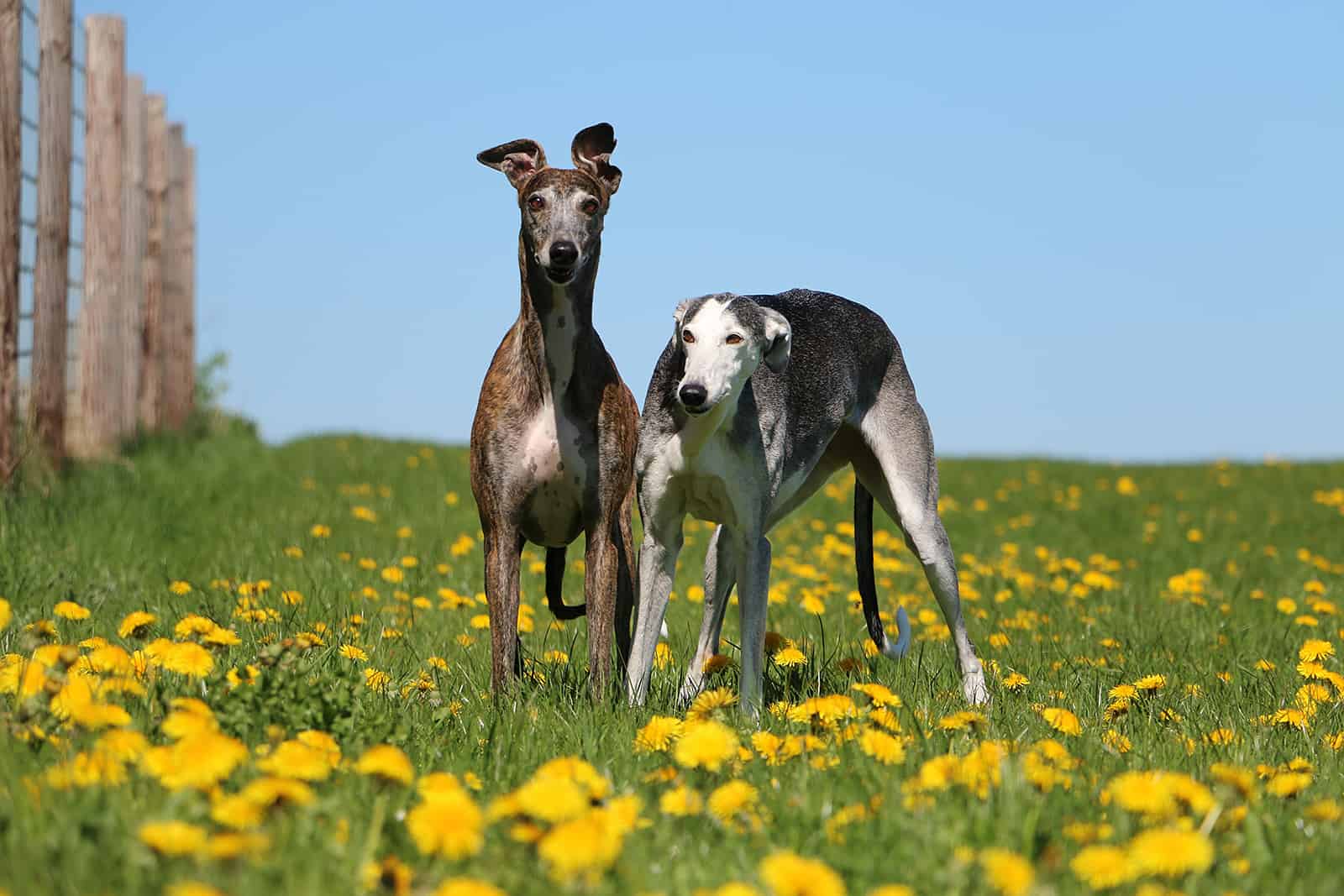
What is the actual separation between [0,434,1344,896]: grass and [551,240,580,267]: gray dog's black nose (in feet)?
4.92

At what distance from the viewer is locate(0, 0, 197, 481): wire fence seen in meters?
9.62

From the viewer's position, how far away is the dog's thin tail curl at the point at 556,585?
18.4 feet

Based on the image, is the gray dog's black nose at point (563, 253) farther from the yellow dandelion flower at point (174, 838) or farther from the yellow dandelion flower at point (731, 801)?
the yellow dandelion flower at point (174, 838)

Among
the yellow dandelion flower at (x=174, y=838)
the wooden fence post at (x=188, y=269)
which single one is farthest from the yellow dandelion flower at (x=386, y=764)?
the wooden fence post at (x=188, y=269)

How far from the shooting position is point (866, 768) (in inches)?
129

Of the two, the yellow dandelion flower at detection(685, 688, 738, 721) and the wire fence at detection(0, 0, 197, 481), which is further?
the wire fence at detection(0, 0, 197, 481)

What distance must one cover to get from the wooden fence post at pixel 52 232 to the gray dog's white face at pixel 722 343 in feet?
26.1

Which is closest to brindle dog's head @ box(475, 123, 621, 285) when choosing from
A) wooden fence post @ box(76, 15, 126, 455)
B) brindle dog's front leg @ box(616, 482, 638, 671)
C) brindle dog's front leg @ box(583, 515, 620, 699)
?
brindle dog's front leg @ box(583, 515, 620, 699)

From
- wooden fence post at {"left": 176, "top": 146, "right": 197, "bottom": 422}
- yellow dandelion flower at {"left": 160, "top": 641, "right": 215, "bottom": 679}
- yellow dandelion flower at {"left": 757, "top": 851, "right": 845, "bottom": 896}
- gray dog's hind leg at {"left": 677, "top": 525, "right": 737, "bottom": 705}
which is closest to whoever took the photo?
yellow dandelion flower at {"left": 757, "top": 851, "right": 845, "bottom": 896}

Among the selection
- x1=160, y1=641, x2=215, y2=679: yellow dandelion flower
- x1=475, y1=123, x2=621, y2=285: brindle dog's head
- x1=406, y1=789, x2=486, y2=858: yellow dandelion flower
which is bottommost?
x1=406, y1=789, x2=486, y2=858: yellow dandelion flower

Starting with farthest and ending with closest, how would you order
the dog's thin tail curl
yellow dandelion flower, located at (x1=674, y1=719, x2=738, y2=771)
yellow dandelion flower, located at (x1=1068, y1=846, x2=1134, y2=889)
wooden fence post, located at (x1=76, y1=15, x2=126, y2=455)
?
1. wooden fence post, located at (x1=76, y1=15, x2=126, y2=455)
2. the dog's thin tail curl
3. yellow dandelion flower, located at (x1=674, y1=719, x2=738, y2=771)
4. yellow dandelion flower, located at (x1=1068, y1=846, x2=1134, y2=889)

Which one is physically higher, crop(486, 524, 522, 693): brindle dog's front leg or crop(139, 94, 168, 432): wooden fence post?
crop(139, 94, 168, 432): wooden fence post

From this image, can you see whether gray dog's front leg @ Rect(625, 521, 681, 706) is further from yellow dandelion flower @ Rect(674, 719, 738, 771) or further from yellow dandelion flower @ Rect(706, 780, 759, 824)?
yellow dandelion flower @ Rect(706, 780, 759, 824)

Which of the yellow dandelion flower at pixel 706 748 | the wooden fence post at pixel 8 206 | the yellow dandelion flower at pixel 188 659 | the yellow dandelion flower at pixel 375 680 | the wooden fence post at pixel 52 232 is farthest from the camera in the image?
the wooden fence post at pixel 52 232
